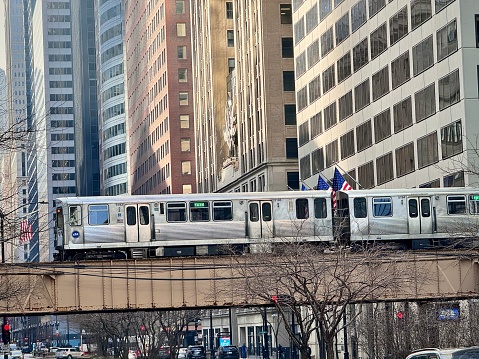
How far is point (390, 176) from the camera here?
78.6m

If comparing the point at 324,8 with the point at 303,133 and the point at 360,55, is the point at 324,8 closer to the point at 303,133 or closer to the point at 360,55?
the point at 360,55

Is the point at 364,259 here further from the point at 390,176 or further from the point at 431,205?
the point at 390,176

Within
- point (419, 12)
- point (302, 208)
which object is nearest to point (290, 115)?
point (419, 12)

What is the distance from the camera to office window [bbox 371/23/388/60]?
78.5 meters

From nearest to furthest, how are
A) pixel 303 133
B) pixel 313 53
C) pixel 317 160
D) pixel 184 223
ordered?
pixel 184 223 → pixel 317 160 → pixel 313 53 → pixel 303 133

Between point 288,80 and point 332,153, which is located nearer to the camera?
point 332,153

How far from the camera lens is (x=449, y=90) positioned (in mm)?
67562

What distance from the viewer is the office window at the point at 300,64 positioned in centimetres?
10050

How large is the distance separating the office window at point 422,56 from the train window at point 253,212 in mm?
20266

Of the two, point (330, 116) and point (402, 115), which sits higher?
point (330, 116)

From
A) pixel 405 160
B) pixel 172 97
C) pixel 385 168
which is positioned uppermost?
pixel 172 97

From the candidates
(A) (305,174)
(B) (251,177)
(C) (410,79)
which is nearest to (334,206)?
(C) (410,79)

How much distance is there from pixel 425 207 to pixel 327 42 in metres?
A: 39.5

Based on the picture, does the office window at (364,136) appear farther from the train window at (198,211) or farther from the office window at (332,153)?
the train window at (198,211)
